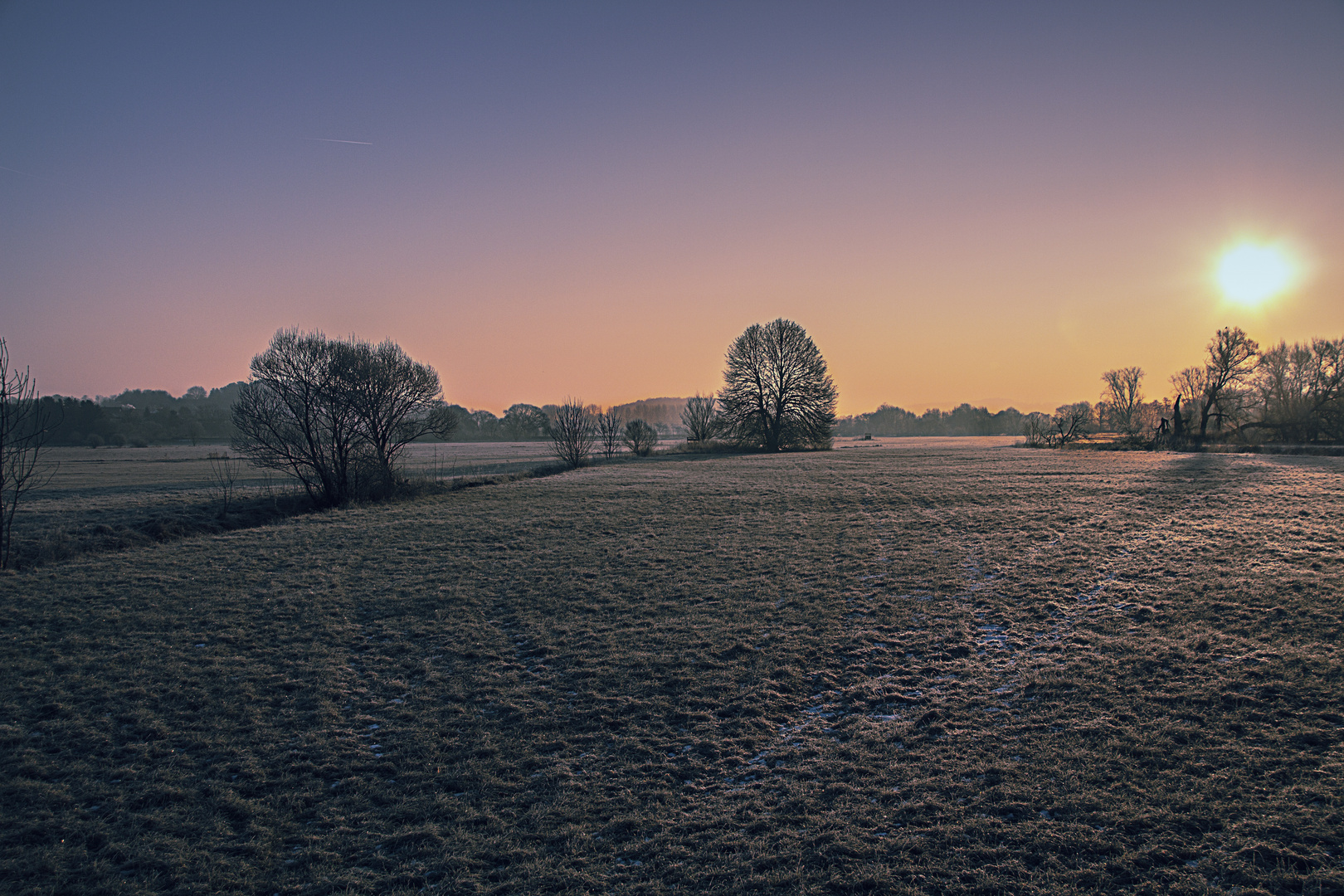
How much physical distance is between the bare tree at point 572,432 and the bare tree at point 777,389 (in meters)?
19.1

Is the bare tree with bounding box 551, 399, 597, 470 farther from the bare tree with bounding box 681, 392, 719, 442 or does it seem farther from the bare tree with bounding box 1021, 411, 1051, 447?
the bare tree with bounding box 1021, 411, 1051, 447

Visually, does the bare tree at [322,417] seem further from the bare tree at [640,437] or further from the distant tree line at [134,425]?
the distant tree line at [134,425]

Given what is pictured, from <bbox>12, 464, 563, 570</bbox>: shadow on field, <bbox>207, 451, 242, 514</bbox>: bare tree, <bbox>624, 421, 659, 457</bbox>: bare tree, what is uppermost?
<bbox>624, 421, 659, 457</bbox>: bare tree

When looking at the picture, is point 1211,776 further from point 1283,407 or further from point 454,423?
point 1283,407

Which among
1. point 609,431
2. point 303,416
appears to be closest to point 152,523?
point 303,416

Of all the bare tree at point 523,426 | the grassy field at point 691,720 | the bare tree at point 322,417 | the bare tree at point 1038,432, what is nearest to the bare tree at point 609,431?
the bare tree at point 322,417

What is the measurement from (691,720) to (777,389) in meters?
52.3

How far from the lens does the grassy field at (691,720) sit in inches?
167

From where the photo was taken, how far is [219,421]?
10544 centimetres

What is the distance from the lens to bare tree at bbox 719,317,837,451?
2211 inches

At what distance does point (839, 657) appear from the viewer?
7742 millimetres

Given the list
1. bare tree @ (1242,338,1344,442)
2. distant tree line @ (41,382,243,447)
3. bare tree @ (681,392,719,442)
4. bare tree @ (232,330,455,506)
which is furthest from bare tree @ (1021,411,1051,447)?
distant tree line @ (41,382,243,447)

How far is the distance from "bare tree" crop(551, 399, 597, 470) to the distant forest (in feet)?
7.19

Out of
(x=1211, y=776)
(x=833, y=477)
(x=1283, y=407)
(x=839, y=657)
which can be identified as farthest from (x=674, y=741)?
(x=1283, y=407)
